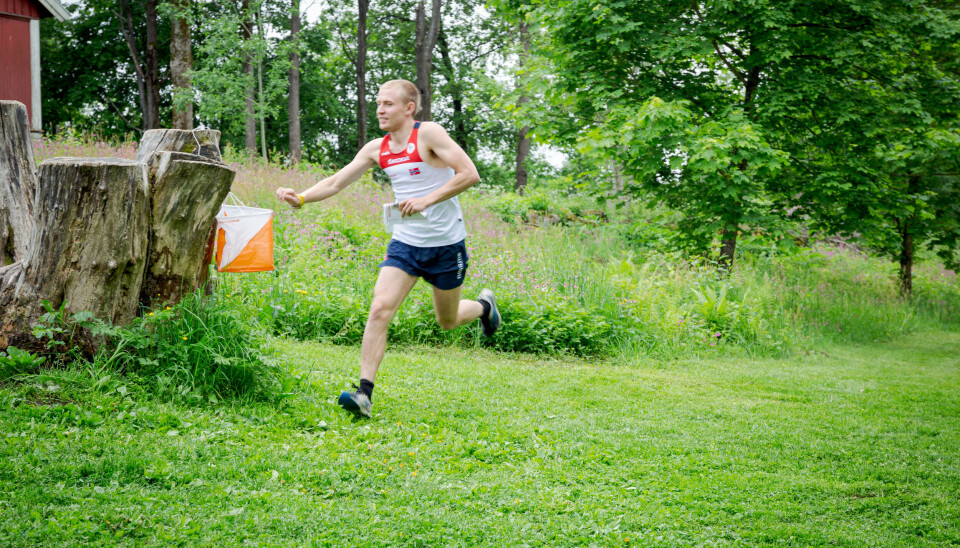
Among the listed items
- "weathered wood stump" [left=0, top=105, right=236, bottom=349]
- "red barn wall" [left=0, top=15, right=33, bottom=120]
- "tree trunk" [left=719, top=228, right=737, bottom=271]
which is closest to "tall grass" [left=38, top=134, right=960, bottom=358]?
"tree trunk" [left=719, top=228, right=737, bottom=271]

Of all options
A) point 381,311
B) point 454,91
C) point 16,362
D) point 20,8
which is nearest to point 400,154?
point 381,311

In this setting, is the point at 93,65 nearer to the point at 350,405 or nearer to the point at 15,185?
the point at 15,185

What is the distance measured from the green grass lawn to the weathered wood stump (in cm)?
48

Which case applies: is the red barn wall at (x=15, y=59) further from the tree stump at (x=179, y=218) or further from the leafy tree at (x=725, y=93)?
the tree stump at (x=179, y=218)

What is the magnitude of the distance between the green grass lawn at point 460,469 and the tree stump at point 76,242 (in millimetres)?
474

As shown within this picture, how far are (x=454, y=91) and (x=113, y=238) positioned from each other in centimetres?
2885

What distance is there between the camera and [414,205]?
4566 millimetres

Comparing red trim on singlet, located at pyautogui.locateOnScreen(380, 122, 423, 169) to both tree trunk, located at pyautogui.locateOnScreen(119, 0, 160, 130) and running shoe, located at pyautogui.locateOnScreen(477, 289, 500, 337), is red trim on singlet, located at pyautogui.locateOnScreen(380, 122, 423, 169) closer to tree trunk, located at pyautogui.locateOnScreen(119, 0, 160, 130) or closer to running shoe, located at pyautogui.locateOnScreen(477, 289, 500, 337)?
running shoe, located at pyautogui.locateOnScreen(477, 289, 500, 337)

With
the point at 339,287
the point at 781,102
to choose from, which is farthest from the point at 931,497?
the point at 781,102

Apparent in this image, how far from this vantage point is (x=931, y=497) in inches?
153

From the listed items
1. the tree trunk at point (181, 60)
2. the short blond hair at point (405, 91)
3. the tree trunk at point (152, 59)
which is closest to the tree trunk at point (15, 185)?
the short blond hair at point (405, 91)

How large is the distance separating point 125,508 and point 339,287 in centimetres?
506

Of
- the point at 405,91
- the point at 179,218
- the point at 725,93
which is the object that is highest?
the point at 725,93

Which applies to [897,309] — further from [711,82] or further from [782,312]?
[711,82]
